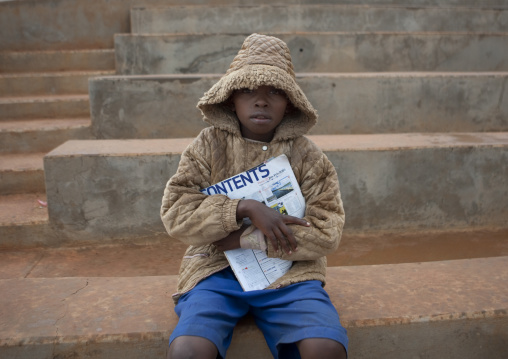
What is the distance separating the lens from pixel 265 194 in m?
1.66

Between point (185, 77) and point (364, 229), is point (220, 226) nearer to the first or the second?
point (364, 229)

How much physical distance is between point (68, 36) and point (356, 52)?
12.4ft

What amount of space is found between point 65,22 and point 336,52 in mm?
3626

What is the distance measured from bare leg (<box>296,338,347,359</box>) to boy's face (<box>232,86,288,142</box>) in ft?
2.35

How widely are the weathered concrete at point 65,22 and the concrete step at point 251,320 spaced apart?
502cm

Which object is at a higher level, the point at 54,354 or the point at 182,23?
the point at 182,23

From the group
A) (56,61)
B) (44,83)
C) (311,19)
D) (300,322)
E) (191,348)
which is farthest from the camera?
(311,19)

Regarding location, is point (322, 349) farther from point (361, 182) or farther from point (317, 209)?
point (361, 182)

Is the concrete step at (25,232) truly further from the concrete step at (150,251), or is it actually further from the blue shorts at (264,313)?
the blue shorts at (264,313)

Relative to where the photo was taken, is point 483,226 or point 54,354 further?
point 483,226

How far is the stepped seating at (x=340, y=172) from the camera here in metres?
1.76

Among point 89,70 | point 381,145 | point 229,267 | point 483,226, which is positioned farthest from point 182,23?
point 229,267

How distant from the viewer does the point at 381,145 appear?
3363 millimetres

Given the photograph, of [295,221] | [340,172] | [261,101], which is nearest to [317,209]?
[295,221]
